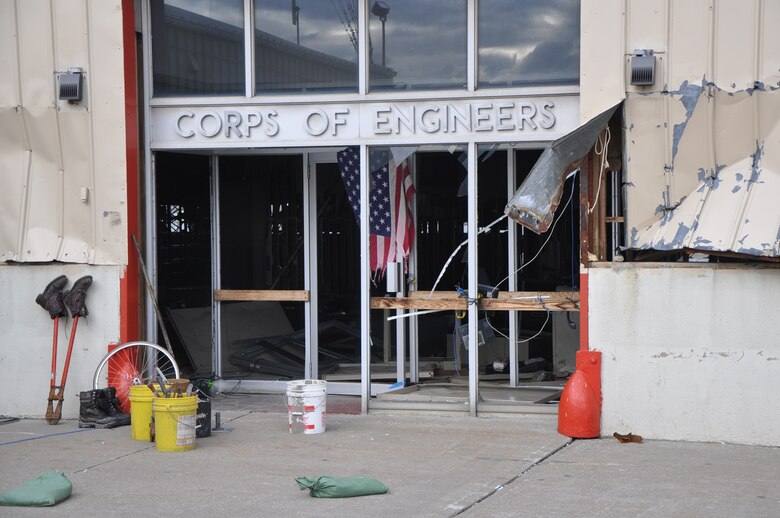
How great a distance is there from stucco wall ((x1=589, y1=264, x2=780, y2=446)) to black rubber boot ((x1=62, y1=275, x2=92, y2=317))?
483cm

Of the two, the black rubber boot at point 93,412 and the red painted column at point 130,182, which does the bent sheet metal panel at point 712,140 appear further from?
the black rubber boot at point 93,412

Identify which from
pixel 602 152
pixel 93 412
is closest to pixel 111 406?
pixel 93 412

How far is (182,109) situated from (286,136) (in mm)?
1131

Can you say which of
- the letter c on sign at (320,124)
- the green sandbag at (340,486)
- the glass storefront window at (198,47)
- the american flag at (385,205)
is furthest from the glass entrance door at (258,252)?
the green sandbag at (340,486)

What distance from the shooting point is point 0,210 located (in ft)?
32.9

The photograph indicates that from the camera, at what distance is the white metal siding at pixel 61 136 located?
984 cm

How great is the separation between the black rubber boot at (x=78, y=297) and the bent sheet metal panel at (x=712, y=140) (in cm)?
519

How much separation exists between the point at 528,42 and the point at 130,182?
4.10 meters

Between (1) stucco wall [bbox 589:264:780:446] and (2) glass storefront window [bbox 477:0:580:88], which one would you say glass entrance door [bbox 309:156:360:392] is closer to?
(2) glass storefront window [bbox 477:0:580:88]

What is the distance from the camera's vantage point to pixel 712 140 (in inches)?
335

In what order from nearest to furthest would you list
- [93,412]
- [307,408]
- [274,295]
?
1. [307,408]
2. [93,412]
3. [274,295]

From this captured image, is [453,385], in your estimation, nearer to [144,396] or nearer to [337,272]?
[337,272]

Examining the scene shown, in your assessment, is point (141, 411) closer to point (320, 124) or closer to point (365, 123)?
point (320, 124)

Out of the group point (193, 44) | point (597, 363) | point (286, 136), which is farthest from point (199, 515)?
point (193, 44)
